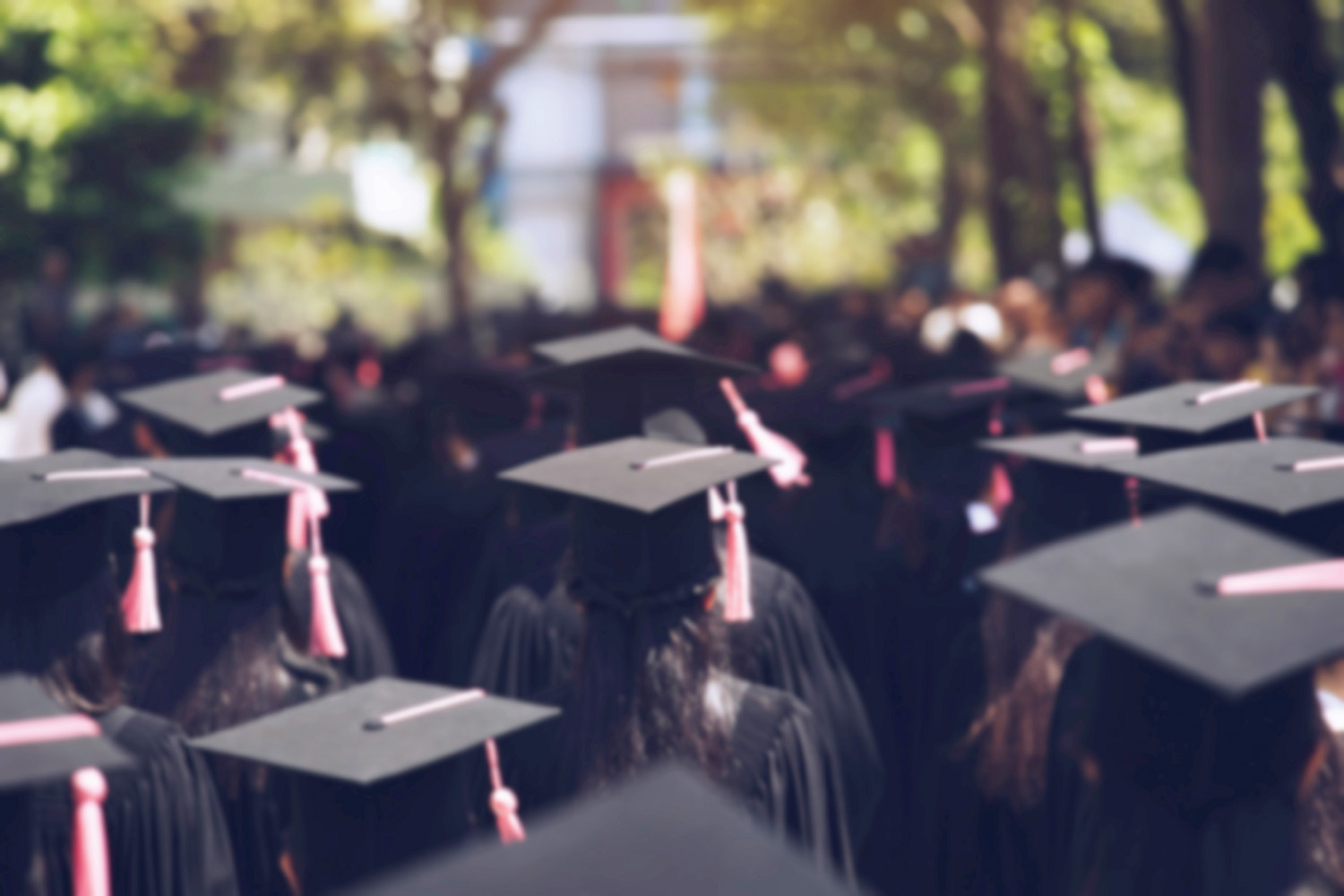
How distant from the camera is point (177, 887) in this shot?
9.10ft

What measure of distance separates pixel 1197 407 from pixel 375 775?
2.21 metres

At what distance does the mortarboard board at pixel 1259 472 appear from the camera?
2830mm

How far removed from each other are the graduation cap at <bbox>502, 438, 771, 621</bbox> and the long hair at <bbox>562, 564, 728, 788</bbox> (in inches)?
1.4

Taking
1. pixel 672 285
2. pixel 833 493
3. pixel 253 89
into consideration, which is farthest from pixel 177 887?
pixel 253 89

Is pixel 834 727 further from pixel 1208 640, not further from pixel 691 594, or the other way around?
pixel 1208 640

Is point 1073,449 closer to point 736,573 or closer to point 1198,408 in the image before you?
point 1198,408

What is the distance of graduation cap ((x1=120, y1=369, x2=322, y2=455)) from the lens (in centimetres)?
430

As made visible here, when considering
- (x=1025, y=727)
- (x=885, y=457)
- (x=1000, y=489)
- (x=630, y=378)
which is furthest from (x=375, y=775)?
(x=885, y=457)

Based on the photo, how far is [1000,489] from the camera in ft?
14.7

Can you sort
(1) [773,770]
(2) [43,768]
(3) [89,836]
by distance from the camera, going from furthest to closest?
1. (1) [773,770]
2. (3) [89,836]
3. (2) [43,768]

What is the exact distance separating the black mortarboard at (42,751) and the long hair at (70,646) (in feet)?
1.61

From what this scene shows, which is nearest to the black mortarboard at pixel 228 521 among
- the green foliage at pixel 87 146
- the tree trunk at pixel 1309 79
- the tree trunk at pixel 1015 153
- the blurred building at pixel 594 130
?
the tree trunk at pixel 1309 79

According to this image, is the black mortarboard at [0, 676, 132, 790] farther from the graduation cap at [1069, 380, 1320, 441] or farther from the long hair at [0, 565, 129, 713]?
the graduation cap at [1069, 380, 1320, 441]

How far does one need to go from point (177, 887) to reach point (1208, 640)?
5.96ft
